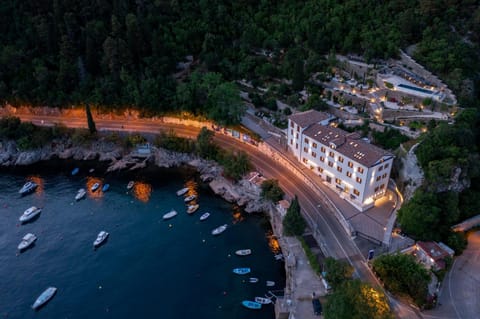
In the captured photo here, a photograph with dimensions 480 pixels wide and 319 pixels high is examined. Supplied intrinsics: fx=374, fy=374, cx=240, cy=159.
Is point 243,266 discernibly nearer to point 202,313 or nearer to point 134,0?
point 202,313

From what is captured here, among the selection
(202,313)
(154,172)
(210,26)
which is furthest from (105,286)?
(210,26)

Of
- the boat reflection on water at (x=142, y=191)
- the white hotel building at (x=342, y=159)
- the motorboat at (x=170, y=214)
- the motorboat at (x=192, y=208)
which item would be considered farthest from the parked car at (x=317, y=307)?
the boat reflection on water at (x=142, y=191)

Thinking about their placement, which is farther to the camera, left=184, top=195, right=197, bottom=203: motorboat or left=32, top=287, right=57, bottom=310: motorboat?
left=184, top=195, right=197, bottom=203: motorboat

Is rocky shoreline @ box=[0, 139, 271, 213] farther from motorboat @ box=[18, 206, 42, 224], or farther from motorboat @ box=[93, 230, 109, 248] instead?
motorboat @ box=[93, 230, 109, 248]

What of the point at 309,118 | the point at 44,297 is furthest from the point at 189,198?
the point at 44,297

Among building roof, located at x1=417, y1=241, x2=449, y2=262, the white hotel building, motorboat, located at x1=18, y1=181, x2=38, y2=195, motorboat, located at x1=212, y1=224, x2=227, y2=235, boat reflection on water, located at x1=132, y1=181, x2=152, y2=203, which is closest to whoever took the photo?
building roof, located at x1=417, y1=241, x2=449, y2=262

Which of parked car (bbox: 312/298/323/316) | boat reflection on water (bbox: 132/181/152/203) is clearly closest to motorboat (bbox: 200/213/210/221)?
boat reflection on water (bbox: 132/181/152/203)

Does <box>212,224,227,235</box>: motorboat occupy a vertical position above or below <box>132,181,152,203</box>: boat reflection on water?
below
